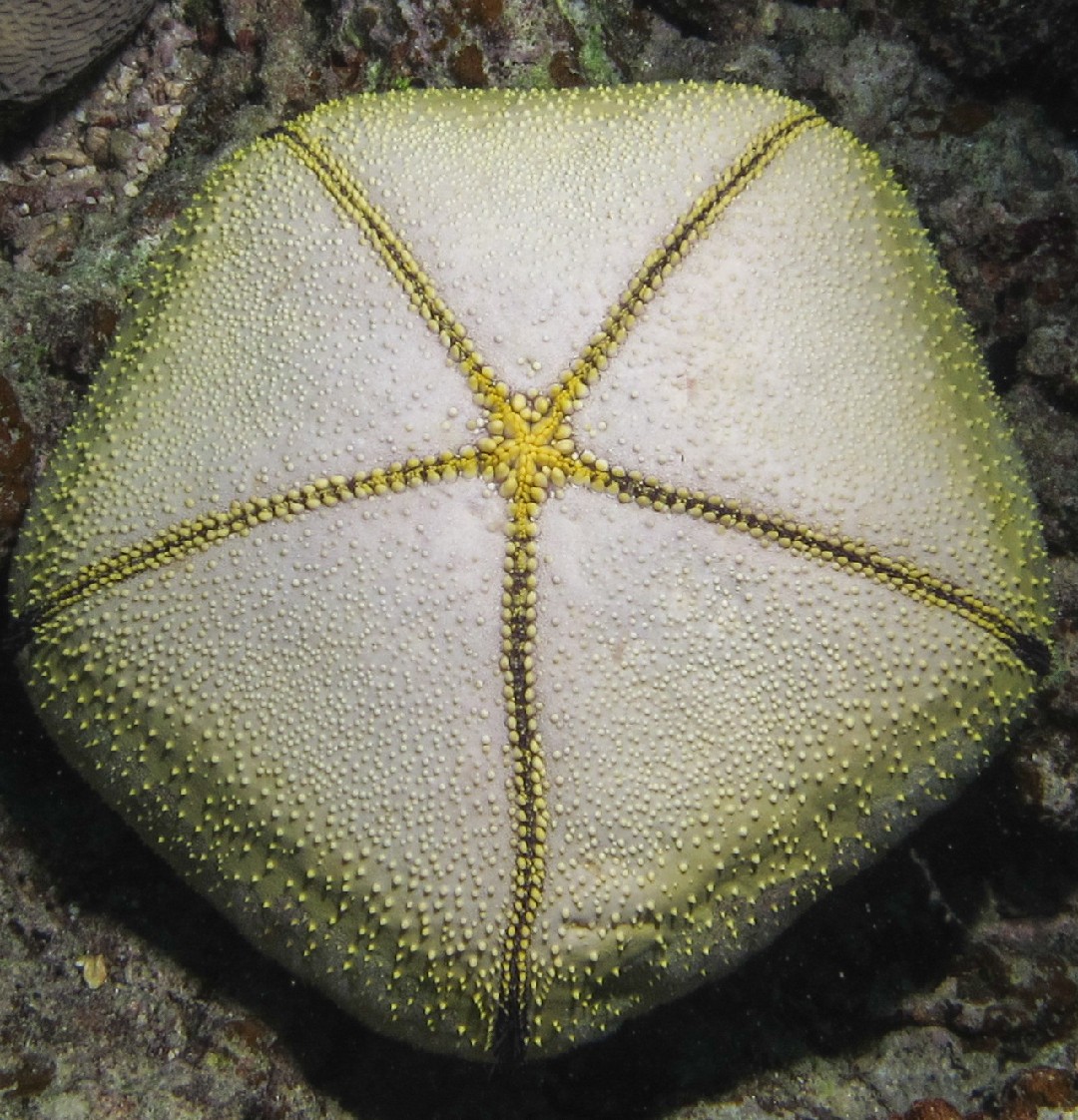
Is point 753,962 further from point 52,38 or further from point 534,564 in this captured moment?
point 52,38

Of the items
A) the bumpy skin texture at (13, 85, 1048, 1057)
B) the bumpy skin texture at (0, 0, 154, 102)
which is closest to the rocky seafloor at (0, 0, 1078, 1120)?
the bumpy skin texture at (0, 0, 154, 102)

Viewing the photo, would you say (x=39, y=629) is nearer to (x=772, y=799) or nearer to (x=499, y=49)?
(x=772, y=799)

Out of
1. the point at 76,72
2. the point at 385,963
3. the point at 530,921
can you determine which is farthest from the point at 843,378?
the point at 76,72

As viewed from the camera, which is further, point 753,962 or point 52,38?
point 753,962

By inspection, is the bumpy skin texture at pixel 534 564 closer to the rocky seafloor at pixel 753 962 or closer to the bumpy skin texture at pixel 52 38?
the rocky seafloor at pixel 753 962

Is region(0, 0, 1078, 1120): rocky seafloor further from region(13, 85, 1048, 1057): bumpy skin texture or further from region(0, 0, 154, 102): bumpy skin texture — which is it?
region(13, 85, 1048, 1057): bumpy skin texture

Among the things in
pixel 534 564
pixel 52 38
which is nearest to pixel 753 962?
pixel 534 564
